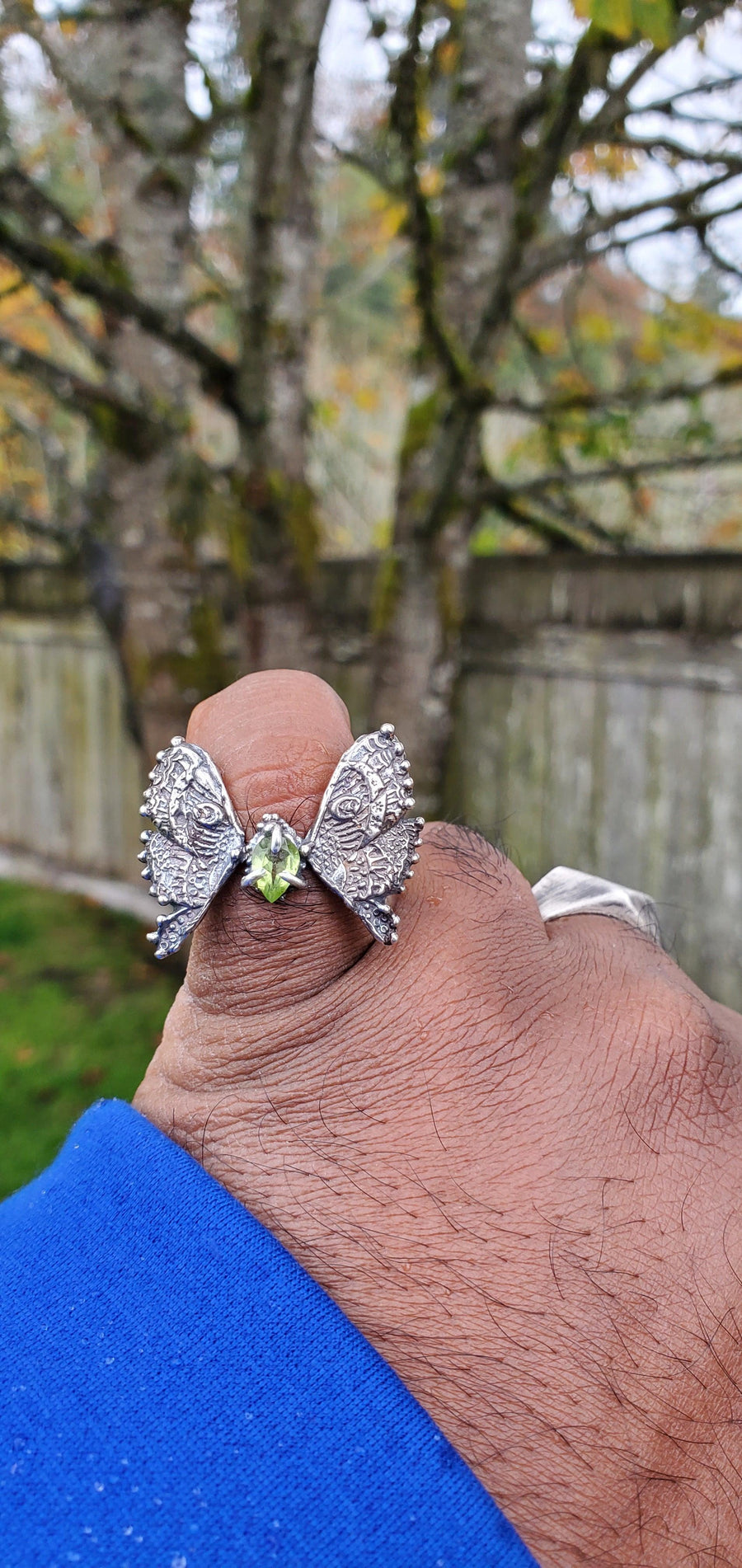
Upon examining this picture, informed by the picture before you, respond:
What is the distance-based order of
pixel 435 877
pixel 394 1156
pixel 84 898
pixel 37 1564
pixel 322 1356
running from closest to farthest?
pixel 37 1564, pixel 322 1356, pixel 394 1156, pixel 435 877, pixel 84 898

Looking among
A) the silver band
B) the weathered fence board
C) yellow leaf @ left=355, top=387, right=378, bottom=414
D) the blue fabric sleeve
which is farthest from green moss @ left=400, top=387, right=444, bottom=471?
yellow leaf @ left=355, top=387, right=378, bottom=414

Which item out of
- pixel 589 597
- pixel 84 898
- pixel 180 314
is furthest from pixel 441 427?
pixel 84 898

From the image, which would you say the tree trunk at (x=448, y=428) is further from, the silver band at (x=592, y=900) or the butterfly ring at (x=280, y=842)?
the butterfly ring at (x=280, y=842)

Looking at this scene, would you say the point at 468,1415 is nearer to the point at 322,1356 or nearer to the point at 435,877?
the point at 322,1356

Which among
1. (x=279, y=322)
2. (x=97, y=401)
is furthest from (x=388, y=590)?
(x=97, y=401)

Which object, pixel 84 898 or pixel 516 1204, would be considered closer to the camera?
pixel 516 1204

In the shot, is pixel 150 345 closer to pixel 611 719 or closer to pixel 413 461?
pixel 413 461
